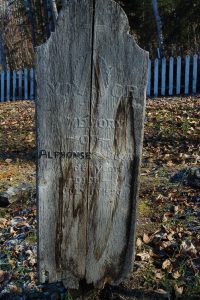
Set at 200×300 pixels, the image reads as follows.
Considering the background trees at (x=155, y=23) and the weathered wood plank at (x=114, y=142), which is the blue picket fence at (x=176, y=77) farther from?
the weathered wood plank at (x=114, y=142)

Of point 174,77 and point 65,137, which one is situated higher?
point 174,77

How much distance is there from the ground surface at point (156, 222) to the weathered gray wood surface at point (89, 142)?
0.46 meters

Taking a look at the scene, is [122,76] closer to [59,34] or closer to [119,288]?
[59,34]

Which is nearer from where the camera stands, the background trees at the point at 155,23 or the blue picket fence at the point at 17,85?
the blue picket fence at the point at 17,85

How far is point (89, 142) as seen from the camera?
238cm

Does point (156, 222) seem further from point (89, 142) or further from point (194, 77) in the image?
point (194, 77)

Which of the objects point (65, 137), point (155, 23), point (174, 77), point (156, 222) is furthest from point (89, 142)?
point (155, 23)

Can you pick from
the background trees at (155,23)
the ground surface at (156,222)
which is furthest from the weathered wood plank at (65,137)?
the background trees at (155,23)

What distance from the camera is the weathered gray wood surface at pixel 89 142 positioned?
7.38 feet

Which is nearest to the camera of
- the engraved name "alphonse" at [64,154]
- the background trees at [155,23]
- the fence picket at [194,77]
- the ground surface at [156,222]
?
the engraved name "alphonse" at [64,154]

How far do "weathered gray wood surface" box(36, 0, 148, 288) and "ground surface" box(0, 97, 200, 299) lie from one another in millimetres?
459

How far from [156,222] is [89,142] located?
1818 mm

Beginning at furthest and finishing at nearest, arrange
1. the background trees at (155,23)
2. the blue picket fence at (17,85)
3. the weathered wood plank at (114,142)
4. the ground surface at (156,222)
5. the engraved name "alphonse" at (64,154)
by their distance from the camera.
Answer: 1. the background trees at (155,23)
2. the blue picket fence at (17,85)
3. the ground surface at (156,222)
4. the engraved name "alphonse" at (64,154)
5. the weathered wood plank at (114,142)

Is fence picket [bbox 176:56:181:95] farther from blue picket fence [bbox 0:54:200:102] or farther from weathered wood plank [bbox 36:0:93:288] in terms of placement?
weathered wood plank [bbox 36:0:93:288]
